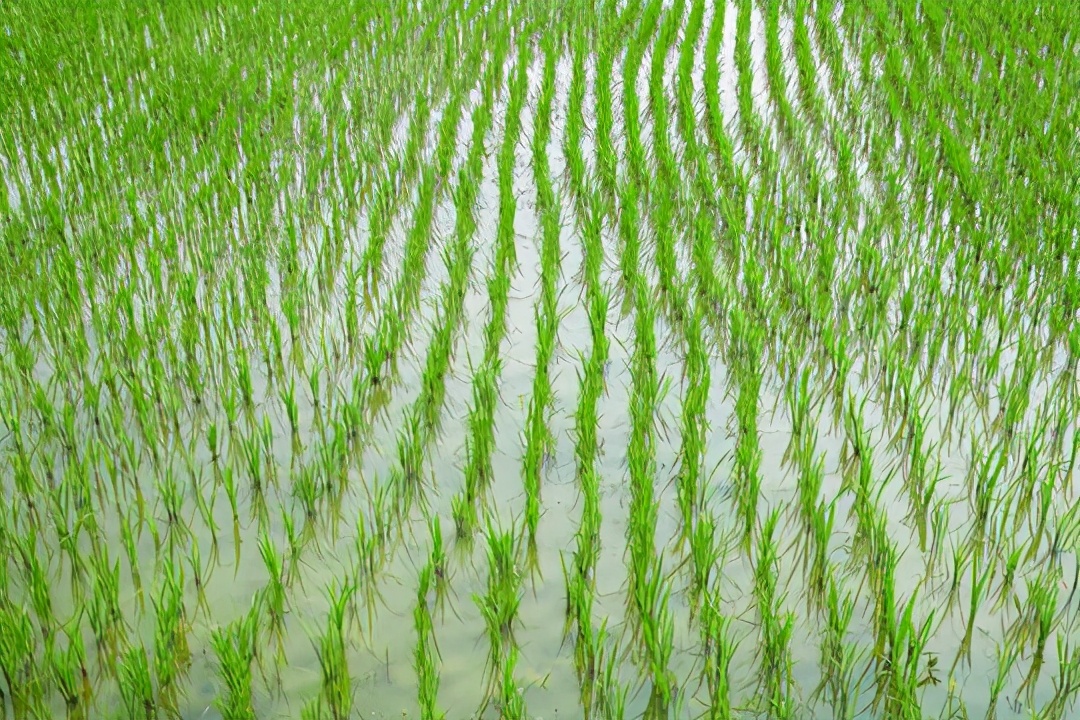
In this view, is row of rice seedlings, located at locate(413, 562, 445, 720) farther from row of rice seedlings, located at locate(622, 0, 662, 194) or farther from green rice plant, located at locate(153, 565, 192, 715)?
row of rice seedlings, located at locate(622, 0, 662, 194)

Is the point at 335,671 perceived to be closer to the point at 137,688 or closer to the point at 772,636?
the point at 137,688

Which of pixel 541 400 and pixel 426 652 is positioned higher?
pixel 541 400

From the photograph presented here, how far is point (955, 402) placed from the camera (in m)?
2.21

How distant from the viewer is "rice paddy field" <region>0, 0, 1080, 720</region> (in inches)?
61.1

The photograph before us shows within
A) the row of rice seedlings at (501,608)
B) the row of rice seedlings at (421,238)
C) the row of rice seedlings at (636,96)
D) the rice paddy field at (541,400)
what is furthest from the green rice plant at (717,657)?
the row of rice seedlings at (636,96)

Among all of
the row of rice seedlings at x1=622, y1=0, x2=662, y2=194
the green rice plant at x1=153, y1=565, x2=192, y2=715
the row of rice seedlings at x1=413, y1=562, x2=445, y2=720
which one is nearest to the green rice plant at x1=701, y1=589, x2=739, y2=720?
the row of rice seedlings at x1=413, y1=562, x2=445, y2=720

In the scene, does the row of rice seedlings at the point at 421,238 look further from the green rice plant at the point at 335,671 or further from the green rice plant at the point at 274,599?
the green rice plant at the point at 335,671

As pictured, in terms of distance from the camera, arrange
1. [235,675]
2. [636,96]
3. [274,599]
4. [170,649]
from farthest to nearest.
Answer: [636,96]
[274,599]
[170,649]
[235,675]

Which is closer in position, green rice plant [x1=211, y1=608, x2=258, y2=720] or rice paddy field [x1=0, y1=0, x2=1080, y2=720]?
green rice plant [x1=211, y1=608, x2=258, y2=720]

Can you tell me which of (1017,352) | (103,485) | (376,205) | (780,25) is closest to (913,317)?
(1017,352)

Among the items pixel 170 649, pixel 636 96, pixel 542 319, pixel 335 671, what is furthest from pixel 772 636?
pixel 636 96

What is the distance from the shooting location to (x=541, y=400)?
2.17m

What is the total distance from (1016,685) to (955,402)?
83cm

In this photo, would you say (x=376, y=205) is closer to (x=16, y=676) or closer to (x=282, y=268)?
(x=282, y=268)
